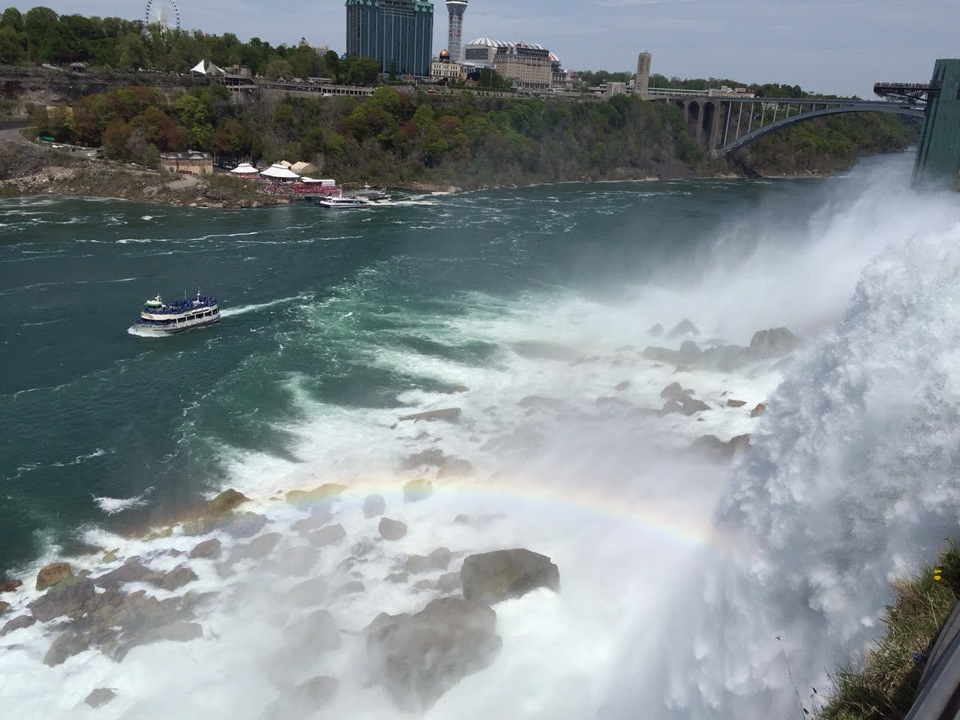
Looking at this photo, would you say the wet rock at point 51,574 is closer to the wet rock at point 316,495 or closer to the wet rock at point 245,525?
the wet rock at point 245,525

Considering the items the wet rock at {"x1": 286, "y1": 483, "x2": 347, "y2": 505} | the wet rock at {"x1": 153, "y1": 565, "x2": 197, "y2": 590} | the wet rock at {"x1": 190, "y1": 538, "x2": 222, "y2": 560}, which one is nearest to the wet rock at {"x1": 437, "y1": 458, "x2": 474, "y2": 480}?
the wet rock at {"x1": 286, "y1": 483, "x2": 347, "y2": 505}

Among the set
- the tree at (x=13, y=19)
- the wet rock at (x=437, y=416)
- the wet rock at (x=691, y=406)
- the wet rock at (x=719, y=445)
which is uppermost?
the tree at (x=13, y=19)

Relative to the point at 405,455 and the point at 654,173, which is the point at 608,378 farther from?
the point at 654,173

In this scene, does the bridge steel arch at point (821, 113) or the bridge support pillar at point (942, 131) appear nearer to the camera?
the bridge support pillar at point (942, 131)

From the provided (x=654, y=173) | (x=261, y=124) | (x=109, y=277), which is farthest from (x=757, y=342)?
(x=654, y=173)

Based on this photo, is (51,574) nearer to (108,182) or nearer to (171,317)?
(171,317)

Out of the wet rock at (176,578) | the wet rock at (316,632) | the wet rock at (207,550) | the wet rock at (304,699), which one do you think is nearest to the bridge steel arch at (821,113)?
the wet rock at (207,550)
